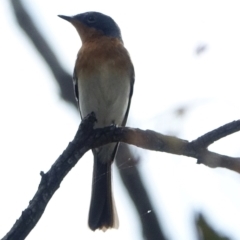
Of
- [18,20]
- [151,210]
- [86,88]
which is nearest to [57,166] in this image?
[151,210]

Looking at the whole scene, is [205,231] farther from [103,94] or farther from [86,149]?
[103,94]

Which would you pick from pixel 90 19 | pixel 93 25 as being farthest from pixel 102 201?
pixel 90 19

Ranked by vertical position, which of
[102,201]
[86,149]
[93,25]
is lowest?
[86,149]

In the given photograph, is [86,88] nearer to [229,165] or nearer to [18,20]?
[18,20]

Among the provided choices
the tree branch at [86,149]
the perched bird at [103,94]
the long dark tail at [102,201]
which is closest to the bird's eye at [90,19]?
the perched bird at [103,94]

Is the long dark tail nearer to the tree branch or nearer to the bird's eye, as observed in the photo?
the tree branch

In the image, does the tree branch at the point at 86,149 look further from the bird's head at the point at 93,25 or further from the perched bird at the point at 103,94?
the bird's head at the point at 93,25
